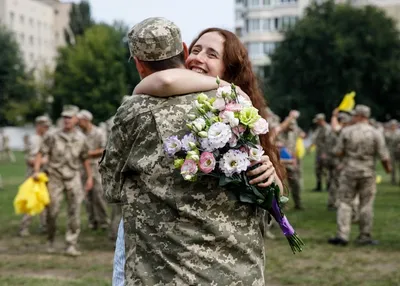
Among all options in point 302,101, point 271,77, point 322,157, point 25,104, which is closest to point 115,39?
point 25,104

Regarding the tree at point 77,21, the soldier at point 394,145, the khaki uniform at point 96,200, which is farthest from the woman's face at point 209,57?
the tree at point 77,21

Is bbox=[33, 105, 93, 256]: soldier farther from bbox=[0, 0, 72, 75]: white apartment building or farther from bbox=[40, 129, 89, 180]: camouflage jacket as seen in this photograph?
bbox=[0, 0, 72, 75]: white apartment building

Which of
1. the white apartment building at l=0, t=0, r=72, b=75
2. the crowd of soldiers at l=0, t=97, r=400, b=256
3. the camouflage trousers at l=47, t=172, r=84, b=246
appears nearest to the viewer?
the camouflage trousers at l=47, t=172, r=84, b=246

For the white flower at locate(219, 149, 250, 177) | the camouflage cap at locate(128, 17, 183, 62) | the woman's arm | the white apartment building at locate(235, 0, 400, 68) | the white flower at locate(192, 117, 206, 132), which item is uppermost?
the camouflage cap at locate(128, 17, 183, 62)

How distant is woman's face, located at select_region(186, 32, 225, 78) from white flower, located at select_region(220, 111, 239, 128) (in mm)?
464

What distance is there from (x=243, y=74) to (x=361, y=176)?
9208mm

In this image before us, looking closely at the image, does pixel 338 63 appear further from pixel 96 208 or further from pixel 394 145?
pixel 96 208

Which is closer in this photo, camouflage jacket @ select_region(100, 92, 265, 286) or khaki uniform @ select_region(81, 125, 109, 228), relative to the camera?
camouflage jacket @ select_region(100, 92, 265, 286)

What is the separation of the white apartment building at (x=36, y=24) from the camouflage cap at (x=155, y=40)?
91816mm

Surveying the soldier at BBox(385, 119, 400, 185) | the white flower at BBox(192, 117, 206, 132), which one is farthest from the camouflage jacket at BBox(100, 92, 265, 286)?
the soldier at BBox(385, 119, 400, 185)

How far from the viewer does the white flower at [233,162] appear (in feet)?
11.2

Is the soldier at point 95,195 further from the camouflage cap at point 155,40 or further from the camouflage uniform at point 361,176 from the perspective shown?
the camouflage cap at point 155,40

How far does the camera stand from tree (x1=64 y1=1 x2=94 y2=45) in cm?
9012

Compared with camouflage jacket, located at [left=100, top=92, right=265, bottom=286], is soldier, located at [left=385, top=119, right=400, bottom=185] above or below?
below
